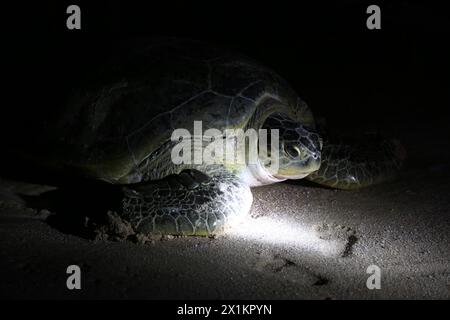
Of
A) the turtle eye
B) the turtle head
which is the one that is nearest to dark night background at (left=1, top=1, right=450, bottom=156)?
the turtle head

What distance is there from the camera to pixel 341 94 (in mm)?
6836

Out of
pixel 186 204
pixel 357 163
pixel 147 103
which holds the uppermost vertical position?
pixel 147 103

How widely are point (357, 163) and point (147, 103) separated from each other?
6.73 ft

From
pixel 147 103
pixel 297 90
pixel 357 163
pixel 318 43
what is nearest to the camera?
pixel 147 103

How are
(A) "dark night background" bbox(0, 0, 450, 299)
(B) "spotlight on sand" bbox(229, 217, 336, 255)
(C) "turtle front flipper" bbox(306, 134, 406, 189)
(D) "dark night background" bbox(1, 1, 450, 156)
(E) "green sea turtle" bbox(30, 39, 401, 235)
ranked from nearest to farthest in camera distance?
(A) "dark night background" bbox(0, 0, 450, 299) → (B) "spotlight on sand" bbox(229, 217, 336, 255) → (E) "green sea turtle" bbox(30, 39, 401, 235) → (C) "turtle front flipper" bbox(306, 134, 406, 189) → (D) "dark night background" bbox(1, 1, 450, 156)

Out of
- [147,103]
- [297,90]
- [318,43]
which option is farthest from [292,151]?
[318,43]

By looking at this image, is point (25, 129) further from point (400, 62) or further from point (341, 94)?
point (400, 62)

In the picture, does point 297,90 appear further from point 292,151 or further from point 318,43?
point 292,151

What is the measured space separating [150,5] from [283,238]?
7255 millimetres

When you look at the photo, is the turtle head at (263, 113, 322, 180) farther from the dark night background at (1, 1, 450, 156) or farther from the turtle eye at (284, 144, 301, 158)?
the dark night background at (1, 1, 450, 156)

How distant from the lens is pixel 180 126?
344 centimetres

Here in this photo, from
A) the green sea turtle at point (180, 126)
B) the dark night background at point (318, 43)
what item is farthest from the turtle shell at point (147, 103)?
the dark night background at point (318, 43)

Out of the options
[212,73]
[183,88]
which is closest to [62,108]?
[183,88]

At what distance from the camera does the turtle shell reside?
3.46 m
